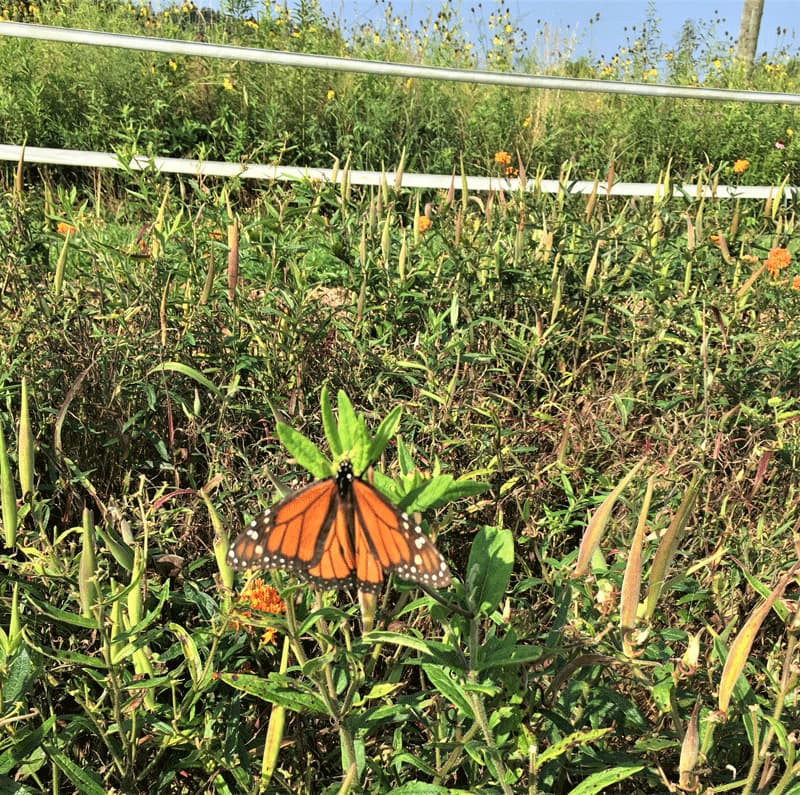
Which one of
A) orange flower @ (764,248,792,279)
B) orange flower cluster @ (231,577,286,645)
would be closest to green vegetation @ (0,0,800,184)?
orange flower @ (764,248,792,279)

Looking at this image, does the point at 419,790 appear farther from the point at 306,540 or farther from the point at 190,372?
the point at 190,372

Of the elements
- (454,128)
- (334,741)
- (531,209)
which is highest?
(454,128)

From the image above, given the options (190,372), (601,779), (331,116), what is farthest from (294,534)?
(331,116)

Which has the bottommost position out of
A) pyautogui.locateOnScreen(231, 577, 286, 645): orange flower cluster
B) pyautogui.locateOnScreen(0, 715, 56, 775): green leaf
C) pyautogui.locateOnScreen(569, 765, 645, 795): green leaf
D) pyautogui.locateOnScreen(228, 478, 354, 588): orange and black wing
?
pyautogui.locateOnScreen(0, 715, 56, 775): green leaf

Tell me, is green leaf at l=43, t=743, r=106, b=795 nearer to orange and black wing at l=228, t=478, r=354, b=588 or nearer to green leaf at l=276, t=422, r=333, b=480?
orange and black wing at l=228, t=478, r=354, b=588

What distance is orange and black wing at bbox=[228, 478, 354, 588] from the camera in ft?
3.45

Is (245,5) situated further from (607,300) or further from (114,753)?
(114,753)

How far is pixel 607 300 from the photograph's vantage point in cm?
282

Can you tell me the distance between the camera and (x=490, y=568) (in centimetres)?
115

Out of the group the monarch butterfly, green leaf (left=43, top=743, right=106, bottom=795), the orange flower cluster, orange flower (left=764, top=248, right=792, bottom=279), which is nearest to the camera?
the monarch butterfly

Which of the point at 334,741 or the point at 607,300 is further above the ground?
the point at 607,300

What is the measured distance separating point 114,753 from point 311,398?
1238mm

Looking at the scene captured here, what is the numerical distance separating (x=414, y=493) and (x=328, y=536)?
131 millimetres

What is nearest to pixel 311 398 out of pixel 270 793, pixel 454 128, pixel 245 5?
pixel 270 793
